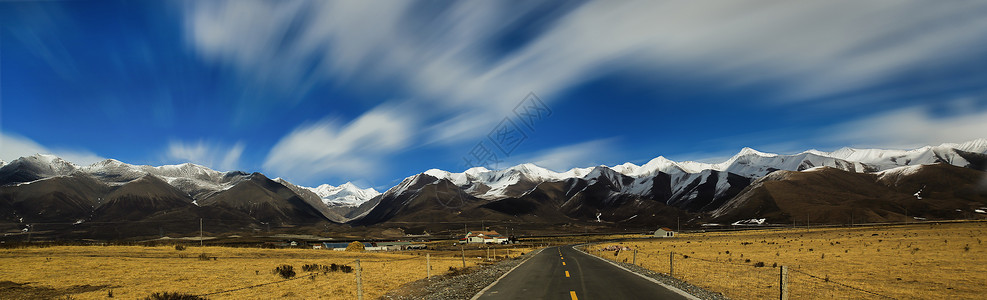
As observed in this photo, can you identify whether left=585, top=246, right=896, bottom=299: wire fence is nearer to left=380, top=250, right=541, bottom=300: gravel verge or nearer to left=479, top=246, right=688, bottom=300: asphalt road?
left=479, top=246, right=688, bottom=300: asphalt road

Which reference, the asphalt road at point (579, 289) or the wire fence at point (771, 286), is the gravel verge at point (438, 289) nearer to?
the asphalt road at point (579, 289)

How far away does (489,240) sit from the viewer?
188 m

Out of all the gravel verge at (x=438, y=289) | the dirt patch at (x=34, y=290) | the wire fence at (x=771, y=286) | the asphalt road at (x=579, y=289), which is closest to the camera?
the asphalt road at (x=579, y=289)

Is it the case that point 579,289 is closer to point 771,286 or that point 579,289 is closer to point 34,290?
point 771,286

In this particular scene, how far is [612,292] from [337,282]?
19.2 m

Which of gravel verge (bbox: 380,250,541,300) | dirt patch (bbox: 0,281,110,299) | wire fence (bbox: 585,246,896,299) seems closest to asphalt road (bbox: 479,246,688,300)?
gravel verge (bbox: 380,250,541,300)

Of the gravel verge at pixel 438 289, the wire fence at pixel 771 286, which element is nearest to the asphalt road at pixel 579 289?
the gravel verge at pixel 438 289

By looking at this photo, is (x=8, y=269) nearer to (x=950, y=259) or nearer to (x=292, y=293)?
(x=292, y=293)

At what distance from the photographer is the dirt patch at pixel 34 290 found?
26000mm

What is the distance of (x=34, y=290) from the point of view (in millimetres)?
27781

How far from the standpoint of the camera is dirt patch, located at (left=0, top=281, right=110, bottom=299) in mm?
26000

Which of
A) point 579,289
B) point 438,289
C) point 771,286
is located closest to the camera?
point 579,289

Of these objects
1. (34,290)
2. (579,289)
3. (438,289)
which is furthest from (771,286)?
(34,290)

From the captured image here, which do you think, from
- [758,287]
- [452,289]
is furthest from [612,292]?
[758,287]
